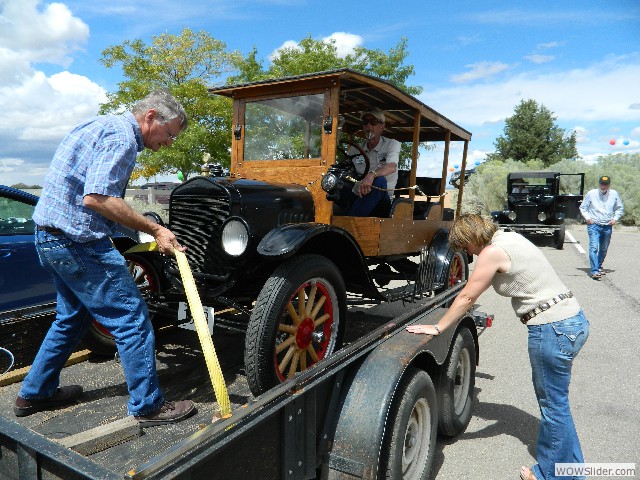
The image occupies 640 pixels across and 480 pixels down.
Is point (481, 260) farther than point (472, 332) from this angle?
No

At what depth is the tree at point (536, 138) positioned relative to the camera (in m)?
36.3

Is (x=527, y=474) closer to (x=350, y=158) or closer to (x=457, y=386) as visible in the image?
(x=457, y=386)

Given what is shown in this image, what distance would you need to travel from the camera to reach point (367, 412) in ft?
6.91

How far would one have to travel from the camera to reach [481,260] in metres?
2.60

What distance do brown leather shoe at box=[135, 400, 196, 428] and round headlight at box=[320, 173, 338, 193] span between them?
1.69 meters

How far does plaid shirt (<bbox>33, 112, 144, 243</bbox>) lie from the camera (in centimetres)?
208

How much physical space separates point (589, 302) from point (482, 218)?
5.29 m

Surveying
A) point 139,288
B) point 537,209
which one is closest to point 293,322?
point 139,288

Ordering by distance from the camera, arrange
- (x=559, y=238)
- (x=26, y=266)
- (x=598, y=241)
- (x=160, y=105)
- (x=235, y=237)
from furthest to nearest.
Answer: (x=559, y=238), (x=598, y=241), (x=26, y=266), (x=235, y=237), (x=160, y=105)

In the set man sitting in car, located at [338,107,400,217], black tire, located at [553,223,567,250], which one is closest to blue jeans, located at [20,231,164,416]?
man sitting in car, located at [338,107,400,217]

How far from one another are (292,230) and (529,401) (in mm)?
2393

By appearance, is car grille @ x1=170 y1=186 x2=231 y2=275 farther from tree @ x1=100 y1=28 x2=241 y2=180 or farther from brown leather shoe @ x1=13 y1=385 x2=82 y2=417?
tree @ x1=100 y1=28 x2=241 y2=180

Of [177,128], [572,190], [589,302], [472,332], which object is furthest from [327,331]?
[572,190]

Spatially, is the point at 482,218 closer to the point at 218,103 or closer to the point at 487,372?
the point at 487,372
